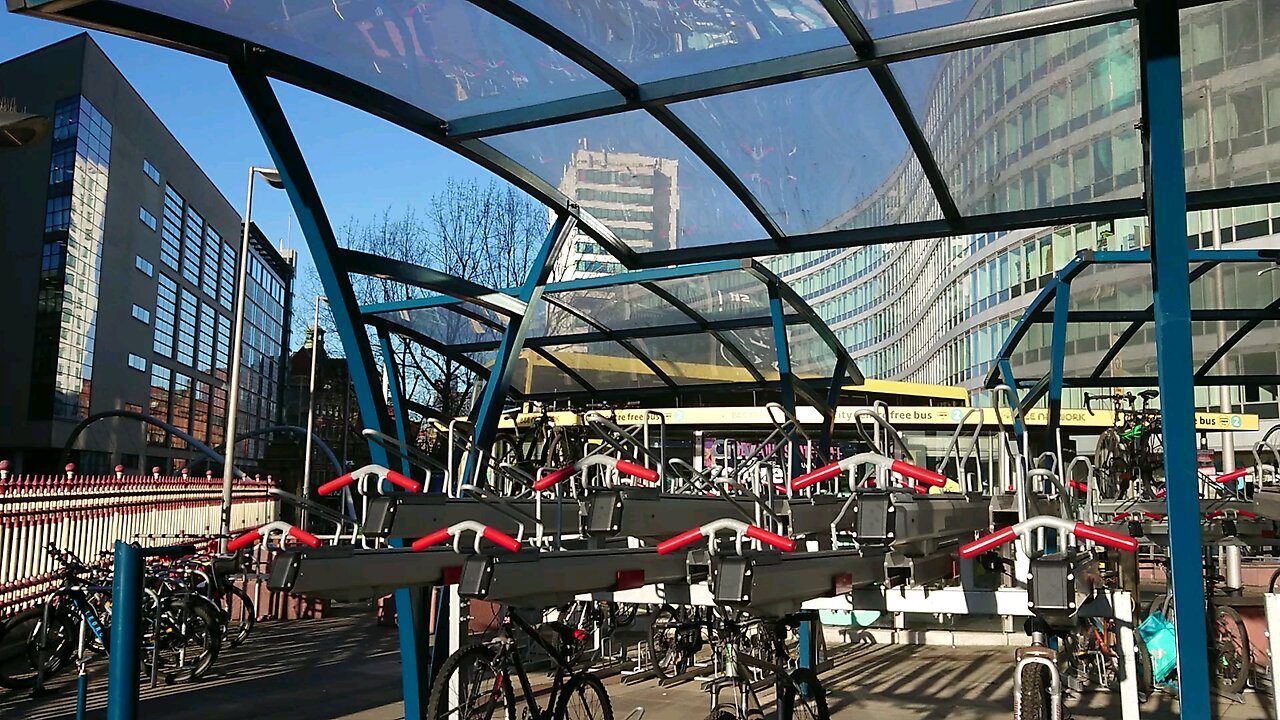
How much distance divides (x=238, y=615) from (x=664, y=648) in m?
7.76

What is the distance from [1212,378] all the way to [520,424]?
994cm

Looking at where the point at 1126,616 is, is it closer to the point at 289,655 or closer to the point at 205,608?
the point at 205,608

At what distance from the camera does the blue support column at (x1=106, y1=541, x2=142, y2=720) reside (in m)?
4.05

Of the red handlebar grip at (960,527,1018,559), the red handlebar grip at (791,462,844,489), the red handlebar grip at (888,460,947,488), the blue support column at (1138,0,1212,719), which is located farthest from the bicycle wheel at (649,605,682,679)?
the red handlebar grip at (960,527,1018,559)

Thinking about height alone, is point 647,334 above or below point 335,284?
above

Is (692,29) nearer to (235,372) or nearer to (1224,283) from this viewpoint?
(1224,283)

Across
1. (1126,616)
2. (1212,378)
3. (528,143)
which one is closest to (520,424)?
(528,143)

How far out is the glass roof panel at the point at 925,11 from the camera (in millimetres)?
5723

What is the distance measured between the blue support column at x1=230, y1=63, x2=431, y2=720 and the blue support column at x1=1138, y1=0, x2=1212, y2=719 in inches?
172

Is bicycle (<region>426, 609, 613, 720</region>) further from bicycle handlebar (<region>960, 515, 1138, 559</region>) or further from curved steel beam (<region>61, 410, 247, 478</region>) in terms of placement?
curved steel beam (<region>61, 410, 247, 478</region>)

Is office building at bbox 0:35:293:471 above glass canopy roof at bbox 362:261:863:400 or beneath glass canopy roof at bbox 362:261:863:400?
above

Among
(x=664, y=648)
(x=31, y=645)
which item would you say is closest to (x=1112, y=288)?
(x=664, y=648)

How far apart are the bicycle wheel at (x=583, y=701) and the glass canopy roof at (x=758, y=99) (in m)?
3.70

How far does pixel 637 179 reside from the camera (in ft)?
29.1
